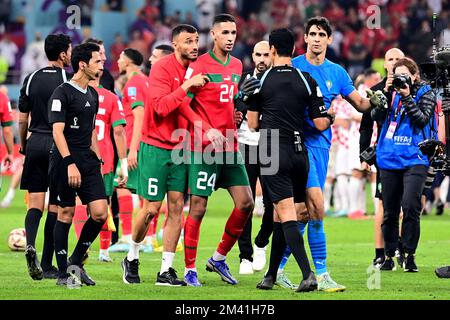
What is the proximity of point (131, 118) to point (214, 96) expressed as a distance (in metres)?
4.25

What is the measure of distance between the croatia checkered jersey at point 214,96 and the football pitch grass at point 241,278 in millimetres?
1524

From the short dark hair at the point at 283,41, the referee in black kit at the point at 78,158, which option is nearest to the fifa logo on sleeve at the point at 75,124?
the referee in black kit at the point at 78,158

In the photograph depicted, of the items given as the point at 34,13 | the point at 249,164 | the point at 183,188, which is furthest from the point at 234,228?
the point at 34,13

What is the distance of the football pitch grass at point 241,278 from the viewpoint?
1052cm

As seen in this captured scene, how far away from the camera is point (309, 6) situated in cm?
3478

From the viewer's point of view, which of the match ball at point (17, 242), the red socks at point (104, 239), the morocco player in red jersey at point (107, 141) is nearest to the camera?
the morocco player in red jersey at point (107, 141)

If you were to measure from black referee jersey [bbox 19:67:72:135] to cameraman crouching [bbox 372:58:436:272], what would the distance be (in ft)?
11.6

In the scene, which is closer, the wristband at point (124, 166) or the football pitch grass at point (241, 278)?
the football pitch grass at point (241, 278)

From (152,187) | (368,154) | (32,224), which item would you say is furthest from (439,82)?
(32,224)

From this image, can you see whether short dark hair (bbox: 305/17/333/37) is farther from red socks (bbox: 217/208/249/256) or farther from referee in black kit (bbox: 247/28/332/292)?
red socks (bbox: 217/208/249/256)

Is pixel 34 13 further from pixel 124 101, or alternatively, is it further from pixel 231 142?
pixel 231 142

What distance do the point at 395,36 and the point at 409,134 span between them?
20115 mm

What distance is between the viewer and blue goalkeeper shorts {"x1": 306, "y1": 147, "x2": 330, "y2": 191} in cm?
1095

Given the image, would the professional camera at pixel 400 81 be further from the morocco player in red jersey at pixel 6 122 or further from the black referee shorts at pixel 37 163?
the morocco player in red jersey at pixel 6 122
